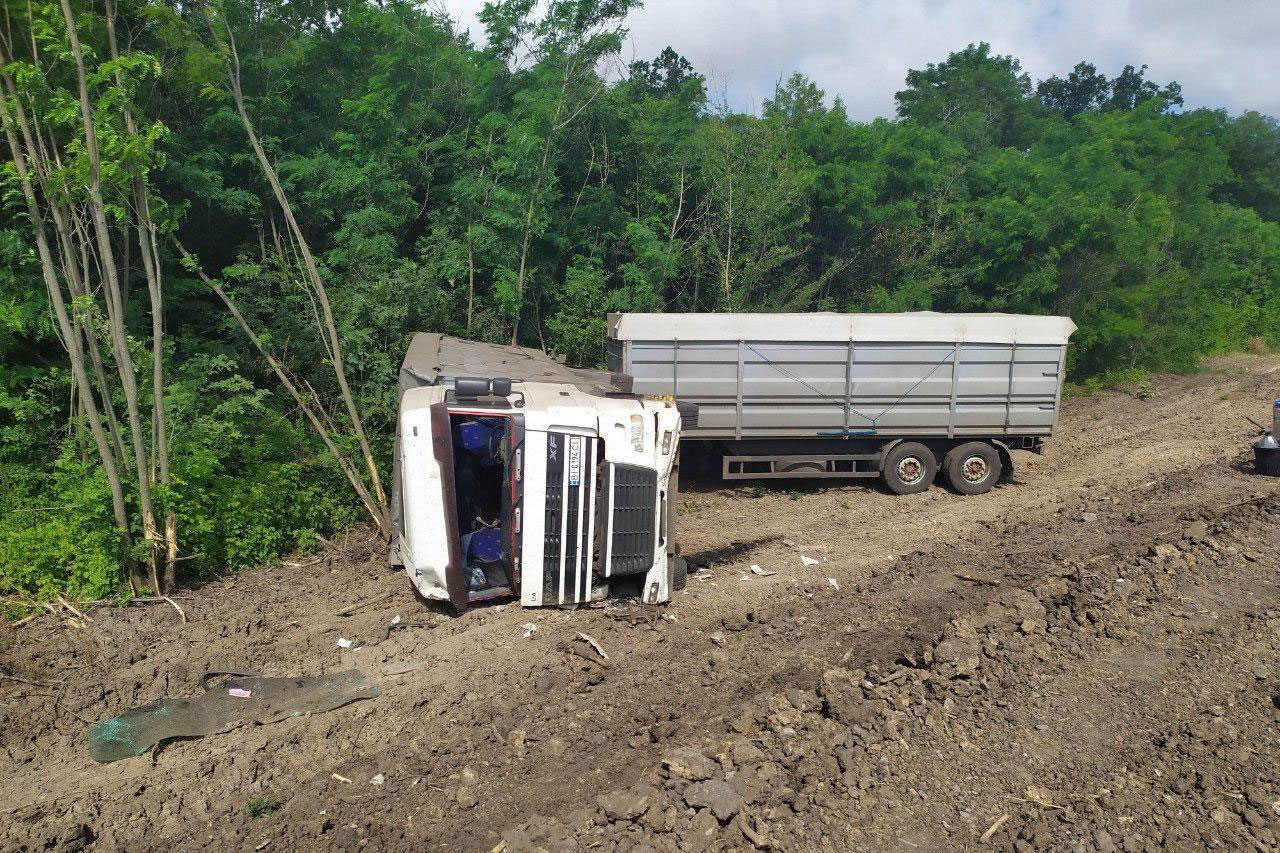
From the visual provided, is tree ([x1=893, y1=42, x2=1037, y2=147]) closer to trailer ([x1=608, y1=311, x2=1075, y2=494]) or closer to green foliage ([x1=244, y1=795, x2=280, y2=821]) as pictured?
trailer ([x1=608, y1=311, x2=1075, y2=494])

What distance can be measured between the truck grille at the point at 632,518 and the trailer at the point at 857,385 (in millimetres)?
4476

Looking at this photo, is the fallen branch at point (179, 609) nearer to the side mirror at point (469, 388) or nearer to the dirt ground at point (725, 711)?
the dirt ground at point (725, 711)

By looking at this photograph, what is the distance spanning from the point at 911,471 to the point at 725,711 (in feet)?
24.6

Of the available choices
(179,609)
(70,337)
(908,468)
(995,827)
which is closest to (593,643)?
(995,827)

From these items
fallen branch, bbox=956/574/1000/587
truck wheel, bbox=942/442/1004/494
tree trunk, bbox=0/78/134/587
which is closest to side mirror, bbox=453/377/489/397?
tree trunk, bbox=0/78/134/587

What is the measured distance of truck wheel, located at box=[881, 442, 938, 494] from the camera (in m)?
12.7

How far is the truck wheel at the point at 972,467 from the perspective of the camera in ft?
42.4

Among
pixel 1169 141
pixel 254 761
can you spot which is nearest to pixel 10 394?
pixel 254 761

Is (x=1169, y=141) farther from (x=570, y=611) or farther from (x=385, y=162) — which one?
(x=570, y=611)

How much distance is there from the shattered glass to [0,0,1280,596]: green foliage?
2.18m

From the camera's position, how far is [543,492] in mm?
6984

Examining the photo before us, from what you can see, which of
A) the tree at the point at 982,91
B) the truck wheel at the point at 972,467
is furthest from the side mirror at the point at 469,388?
the tree at the point at 982,91

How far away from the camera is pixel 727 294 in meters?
17.2

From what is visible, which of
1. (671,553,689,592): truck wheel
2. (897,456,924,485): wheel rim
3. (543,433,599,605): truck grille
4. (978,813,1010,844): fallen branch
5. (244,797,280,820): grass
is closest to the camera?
(978,813,1010,844): fallen branch
